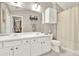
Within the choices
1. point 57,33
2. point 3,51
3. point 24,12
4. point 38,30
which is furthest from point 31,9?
point 3,51

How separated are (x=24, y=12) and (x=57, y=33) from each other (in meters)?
0.63

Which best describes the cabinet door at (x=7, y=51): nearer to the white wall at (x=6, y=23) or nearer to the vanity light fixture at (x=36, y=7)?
the white wall at (x=6, y=23)

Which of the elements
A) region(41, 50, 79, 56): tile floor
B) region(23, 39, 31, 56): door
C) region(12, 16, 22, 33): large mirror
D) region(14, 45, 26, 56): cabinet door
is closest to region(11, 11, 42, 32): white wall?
region(12, 16, 22, 33): large mirror

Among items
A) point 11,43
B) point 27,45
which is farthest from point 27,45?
point 11,43

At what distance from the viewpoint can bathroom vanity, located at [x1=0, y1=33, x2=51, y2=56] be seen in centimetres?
169

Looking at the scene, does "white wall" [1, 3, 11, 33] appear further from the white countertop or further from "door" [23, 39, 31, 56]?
"door" [23, 39, 31, 56]

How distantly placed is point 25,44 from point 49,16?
1.93ft

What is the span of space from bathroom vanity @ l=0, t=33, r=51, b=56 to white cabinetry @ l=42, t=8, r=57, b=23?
26 cm

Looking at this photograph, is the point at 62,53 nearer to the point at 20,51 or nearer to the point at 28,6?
the point at 20,51

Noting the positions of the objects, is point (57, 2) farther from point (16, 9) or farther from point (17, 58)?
point (17, 58)

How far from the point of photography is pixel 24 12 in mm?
1805

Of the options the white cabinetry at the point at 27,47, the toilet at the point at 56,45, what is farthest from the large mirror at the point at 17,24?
the toilet at the point at 56,45

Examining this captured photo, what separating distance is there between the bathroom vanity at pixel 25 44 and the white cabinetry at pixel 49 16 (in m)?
0.26

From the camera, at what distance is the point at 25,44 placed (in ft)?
5.84
